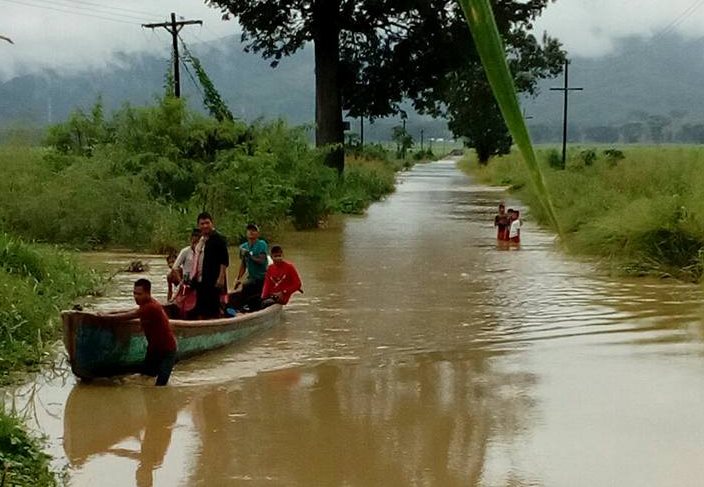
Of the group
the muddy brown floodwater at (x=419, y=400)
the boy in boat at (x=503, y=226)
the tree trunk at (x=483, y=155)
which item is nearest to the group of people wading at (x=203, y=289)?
the muddy brown floodwater at (x=419, y=400)

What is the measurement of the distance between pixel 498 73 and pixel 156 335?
8.59 m

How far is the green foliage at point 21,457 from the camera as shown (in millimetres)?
6168

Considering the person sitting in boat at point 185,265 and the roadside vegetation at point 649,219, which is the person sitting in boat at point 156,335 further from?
the roadside vegetation at point 649,219

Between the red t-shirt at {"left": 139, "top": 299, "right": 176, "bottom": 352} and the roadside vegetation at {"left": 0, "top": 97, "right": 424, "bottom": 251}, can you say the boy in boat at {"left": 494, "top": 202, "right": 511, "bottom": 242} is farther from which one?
the red t-shirt at {"left": 139, "top": 299, "right": 176, "bottom": 352}

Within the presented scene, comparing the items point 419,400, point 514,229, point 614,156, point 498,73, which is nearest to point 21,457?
point 419,400

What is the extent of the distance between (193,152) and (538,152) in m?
21.6

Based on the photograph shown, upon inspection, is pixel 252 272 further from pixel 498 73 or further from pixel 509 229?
pixel 498 73

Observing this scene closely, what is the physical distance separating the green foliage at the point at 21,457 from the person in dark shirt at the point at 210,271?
379 cm

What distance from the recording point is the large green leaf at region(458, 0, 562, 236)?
2.27 ft

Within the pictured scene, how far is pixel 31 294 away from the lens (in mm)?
11125

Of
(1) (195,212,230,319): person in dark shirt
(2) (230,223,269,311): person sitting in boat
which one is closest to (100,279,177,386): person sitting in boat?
(1) (195,212,230,319): person in dark shirt

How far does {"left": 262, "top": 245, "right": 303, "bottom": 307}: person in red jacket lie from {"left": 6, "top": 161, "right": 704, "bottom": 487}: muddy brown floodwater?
0.46 metres

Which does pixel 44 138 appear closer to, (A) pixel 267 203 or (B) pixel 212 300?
(A) pixel 267 203

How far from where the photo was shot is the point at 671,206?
1638cm
